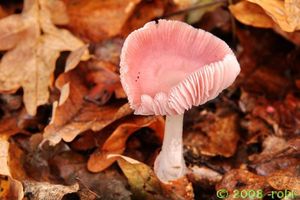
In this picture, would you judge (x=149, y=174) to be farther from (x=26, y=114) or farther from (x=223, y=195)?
(x=26, y=114)

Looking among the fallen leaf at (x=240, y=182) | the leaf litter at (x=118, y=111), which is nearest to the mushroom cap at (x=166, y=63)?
the leaf litter at (x=118, y=111)

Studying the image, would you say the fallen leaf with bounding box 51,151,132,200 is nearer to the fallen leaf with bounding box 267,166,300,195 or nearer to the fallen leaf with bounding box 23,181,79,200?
the fallen leaf with bounding box 23,181,79,200

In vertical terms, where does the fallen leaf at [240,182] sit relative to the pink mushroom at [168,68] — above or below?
below

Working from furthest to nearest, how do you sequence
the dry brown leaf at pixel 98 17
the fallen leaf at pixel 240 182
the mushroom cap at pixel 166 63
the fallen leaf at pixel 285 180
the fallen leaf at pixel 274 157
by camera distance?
the dry brown leaf at pixel 98 17, the fallen leaf at pixel 274 157, the fallen leaf at pixel 240 182, the fallen leaf at pixel 285 180, the mushroom cap at pixel 166 63

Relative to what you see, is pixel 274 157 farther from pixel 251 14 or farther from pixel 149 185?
pixel 251 14

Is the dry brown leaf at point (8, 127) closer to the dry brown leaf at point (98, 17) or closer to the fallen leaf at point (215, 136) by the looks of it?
the dry brown leaf at point (98, 17)

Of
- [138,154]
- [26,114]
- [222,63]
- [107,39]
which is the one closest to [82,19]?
[107,39]

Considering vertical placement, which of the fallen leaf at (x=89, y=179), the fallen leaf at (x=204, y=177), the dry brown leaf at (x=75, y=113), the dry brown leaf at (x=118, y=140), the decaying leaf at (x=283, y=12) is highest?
the decaying leaf at (x=283, y=12)

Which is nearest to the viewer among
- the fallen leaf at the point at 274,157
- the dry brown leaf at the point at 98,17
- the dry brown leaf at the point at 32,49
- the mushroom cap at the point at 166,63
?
the mushroom cap at the point at 166,63
